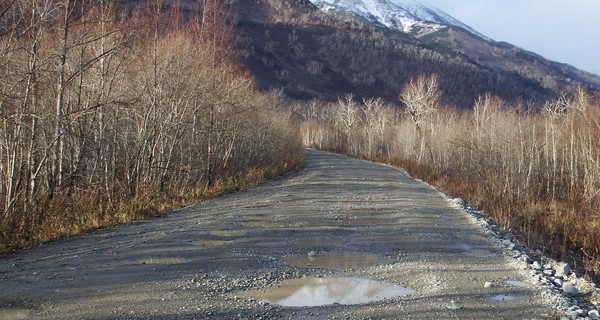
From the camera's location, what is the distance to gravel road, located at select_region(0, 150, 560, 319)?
5988 millimetres

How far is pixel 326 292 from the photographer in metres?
6.98

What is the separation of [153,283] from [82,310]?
1181 millimetres

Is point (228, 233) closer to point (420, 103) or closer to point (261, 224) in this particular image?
point (261, 224)

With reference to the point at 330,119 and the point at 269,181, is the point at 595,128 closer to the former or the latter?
the point at 269,181

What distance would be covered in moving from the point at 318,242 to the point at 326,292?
10.7 ft

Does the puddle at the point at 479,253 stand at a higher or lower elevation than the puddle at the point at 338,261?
higher

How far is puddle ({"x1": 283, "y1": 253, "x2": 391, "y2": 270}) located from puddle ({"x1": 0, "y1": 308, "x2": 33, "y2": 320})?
157 inches

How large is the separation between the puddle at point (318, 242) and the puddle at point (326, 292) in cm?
233

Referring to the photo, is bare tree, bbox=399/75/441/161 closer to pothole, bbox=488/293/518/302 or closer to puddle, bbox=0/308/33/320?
pothole, bbox=488/293/518/302

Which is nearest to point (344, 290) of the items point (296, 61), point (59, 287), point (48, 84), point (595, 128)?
point (59, 287)

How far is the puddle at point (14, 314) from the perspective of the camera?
534cm

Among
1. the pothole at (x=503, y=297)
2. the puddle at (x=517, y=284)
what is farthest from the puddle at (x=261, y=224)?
the pothole at (x=503, y=297)

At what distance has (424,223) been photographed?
1311cm

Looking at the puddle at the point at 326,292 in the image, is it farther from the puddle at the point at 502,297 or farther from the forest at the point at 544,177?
the forest at the point at 544,177
